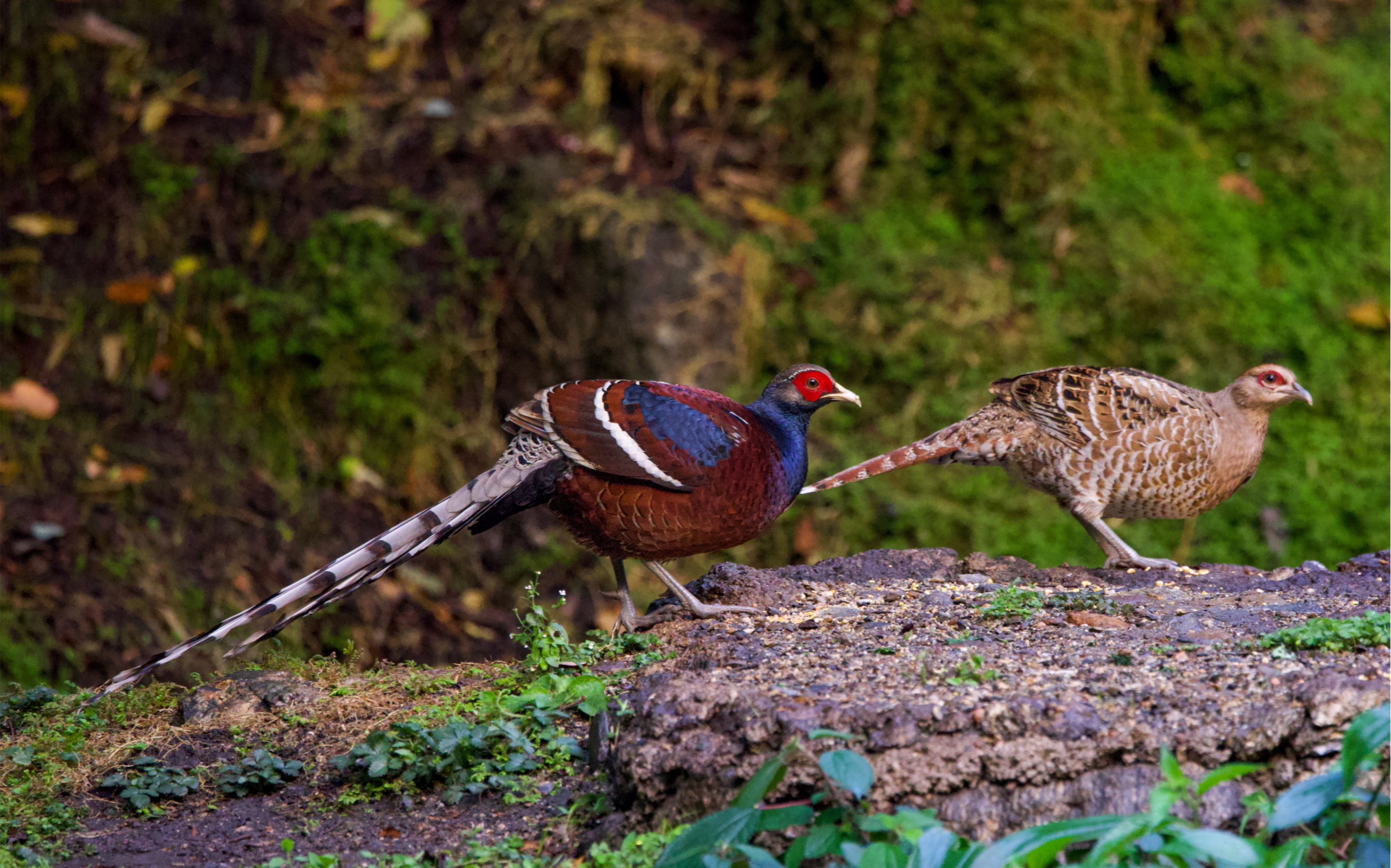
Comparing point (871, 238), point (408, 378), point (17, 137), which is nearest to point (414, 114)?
point (408, 378)

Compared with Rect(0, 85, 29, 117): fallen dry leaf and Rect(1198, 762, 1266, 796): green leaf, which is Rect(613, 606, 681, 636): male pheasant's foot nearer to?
Rect(1198, 762, 1266, 796): green leaf

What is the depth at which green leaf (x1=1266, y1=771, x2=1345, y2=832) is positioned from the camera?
275cm

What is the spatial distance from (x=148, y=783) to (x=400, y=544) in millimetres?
1088

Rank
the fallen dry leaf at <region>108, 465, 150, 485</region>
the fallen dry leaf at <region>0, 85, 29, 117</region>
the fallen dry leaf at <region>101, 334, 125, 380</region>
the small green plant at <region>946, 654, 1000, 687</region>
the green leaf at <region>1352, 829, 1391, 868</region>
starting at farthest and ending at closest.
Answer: the fallen dry leaf at <region>0, 85, 29, 117</region> → the fallen dry leaf at <region>101, 334, 125, 380</region> → the fallen dry leaf at <region>108, 465, 150, 485</region> → the small green plant at <region>946, 654, 1000, 687</region> → the green leaf at <region>1352, 829, 1391, 868</region>

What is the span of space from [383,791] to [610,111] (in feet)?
17.4

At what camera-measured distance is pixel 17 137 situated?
7.51 m

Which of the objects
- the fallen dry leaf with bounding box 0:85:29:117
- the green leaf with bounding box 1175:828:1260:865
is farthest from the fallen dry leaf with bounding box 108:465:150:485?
the green leaf with bounding box 1175:828:1260:865

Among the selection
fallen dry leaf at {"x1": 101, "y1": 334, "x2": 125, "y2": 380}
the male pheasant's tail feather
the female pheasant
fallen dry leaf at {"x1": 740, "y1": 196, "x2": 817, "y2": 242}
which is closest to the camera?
the female pheasant

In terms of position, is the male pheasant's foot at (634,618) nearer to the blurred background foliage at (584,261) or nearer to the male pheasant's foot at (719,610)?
the male pheasant's foot at (719,610)

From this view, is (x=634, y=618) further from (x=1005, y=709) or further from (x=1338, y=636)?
(x=1338, y=636)

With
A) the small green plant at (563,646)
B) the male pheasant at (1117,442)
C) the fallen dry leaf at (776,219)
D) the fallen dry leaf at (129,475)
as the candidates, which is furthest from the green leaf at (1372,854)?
the fallen dry leaf at (129,475)

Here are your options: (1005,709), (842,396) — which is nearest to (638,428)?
(842,396)

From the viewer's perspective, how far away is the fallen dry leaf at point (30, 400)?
6961 mm

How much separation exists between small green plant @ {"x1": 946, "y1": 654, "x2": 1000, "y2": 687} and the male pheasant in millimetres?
2011
